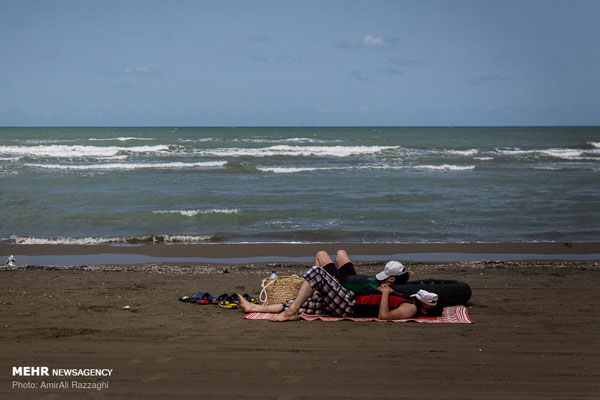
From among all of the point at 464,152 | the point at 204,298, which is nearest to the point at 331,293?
the point at 204,298

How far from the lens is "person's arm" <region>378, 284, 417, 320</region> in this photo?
5.25 metres

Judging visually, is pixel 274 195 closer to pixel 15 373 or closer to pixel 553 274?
pixel 553 274

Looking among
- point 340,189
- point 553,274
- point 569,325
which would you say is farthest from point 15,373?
point 340,189

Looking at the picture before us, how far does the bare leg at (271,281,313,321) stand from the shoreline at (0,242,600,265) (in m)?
3.57

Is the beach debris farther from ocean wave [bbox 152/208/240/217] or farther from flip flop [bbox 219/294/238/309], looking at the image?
ocean wave [bbox 152/208/240/217]

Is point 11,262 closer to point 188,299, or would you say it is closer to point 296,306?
point 188,299

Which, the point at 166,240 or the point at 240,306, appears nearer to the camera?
the point at 240,306

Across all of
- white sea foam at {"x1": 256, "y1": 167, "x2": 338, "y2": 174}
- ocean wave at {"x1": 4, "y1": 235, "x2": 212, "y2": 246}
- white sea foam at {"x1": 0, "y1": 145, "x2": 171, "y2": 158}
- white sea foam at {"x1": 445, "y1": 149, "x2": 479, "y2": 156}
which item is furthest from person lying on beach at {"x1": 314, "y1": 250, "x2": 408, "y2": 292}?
white sea foam at {"x1": 445, "y1": 149, "x2": 479, "y2": 156}

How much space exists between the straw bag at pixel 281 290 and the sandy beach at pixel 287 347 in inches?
16.9

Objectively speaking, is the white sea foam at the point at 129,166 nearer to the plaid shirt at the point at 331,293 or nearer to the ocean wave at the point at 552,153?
the ocean wave at the point at 552,153

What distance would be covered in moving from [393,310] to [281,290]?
50.3 inches

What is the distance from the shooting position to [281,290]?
5910mm

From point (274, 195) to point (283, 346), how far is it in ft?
37.9

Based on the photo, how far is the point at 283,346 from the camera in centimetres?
439
